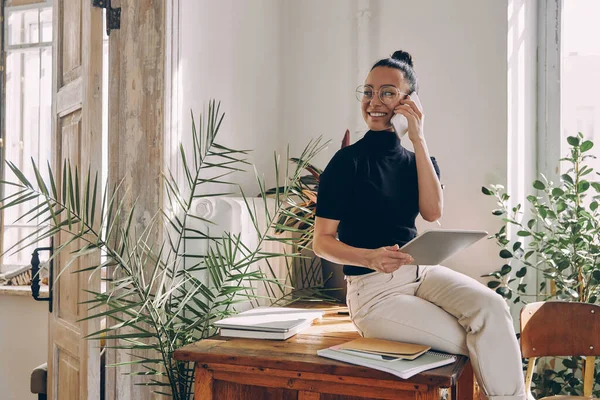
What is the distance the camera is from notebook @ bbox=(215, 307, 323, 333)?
2191 mm

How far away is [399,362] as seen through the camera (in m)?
1.79

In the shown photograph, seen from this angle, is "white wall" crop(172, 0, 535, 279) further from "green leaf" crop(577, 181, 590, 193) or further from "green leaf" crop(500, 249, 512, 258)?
"green leaf" crop(577, 181, 590, 193)

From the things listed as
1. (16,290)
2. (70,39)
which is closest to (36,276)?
(70,39)

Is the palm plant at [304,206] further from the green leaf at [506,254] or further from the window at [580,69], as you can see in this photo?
the window at [580,69]

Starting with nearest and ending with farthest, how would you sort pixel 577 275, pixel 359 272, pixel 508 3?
1. pixel 359 272
2. pixel 577 275
3. pixel 508 3

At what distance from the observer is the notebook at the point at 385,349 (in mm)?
1828

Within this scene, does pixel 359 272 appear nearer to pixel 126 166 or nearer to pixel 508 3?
pixel 126 166

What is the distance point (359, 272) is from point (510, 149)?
133 cm

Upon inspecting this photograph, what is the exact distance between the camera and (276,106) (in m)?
3.53

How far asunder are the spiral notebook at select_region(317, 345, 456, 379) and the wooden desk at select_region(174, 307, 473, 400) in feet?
0.05

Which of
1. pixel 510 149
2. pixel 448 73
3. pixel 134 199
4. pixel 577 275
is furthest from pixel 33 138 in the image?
pixel 577 275

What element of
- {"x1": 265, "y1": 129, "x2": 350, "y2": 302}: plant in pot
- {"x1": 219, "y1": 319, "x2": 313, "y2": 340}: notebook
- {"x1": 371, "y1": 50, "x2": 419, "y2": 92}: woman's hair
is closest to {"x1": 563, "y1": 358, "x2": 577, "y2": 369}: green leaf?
{"x1": 265, "y1": 129, "x2": 350, "y2": 302}: plant in pot

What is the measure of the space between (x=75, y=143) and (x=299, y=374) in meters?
1.48

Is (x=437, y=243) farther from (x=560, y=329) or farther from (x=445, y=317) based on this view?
(x=560, y=329)
